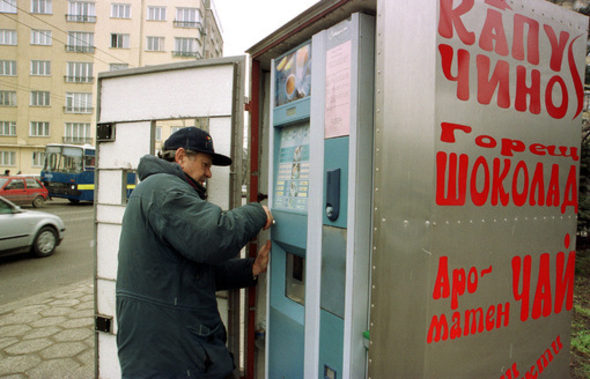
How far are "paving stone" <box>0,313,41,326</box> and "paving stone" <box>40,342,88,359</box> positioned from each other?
900 mm

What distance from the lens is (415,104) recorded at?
1.45m

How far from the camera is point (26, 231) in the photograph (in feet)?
22.2

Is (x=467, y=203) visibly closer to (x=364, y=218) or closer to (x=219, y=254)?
(x=364, y=218)

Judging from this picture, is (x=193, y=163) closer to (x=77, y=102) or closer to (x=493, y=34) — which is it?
(x=493, y=34)

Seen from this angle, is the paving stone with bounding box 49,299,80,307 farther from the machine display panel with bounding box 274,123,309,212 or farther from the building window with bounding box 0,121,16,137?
the building window with bounding box 0,121,16,137

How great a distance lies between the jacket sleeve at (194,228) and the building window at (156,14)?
33417mm

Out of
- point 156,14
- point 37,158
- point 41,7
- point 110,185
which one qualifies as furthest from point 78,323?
point 41,7

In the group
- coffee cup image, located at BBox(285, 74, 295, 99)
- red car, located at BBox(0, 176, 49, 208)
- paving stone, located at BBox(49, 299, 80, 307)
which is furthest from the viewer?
red car, located at BBox(0, 176, 49, 208)

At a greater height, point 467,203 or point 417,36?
point 417,36

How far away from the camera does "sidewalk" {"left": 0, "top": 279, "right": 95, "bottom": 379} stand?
305cm

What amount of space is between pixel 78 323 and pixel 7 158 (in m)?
33.1

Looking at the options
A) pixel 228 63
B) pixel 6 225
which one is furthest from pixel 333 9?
pixel 6 225

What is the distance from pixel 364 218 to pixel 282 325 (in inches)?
38.8

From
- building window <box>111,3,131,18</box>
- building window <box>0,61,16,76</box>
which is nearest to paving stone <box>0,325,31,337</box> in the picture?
building window <box>111,3,131,18</box>
